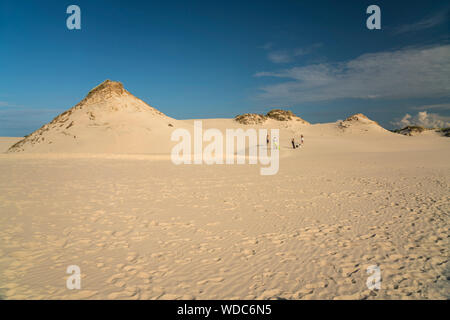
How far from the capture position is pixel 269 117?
64250 mm

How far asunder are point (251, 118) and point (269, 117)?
532 centimetres

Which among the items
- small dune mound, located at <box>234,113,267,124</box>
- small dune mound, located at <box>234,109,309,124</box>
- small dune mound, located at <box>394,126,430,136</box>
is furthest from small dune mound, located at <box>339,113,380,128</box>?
small dune mound, located at <box>234,113,267,124</box>

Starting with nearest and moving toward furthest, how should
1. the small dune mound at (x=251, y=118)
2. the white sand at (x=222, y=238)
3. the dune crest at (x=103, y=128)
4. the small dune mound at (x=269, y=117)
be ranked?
the white sand at (x=222, y=238)
the dune crest at (x=103, y=128)
the small dune mound at (x=251, y=118)
the small dune mound at (x=269, y=117)

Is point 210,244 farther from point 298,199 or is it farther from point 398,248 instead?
point 298,199

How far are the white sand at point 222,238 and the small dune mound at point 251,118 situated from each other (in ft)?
158

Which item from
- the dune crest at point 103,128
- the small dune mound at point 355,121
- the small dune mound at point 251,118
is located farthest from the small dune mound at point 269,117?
the dune crest at point 103,128

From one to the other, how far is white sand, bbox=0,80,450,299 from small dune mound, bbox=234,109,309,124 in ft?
160

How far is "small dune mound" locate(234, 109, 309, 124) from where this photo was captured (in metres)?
61.3

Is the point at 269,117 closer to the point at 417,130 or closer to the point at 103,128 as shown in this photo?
the point at 103,128

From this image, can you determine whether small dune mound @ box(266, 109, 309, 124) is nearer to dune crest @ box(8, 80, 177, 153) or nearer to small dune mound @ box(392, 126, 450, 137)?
small dune mound @ box(392, 126, 450, 137)

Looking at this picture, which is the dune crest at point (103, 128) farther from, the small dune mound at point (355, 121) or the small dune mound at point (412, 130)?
the small dune mound at point (412, 130)

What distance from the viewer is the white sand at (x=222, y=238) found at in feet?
14.4
